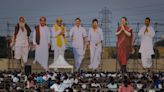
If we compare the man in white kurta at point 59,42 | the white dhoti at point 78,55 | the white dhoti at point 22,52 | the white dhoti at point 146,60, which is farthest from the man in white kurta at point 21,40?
the white dhoti at point 146,60

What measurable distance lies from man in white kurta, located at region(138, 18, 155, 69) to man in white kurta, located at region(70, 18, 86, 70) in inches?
91.4

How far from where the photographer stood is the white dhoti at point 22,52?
65.2 feet

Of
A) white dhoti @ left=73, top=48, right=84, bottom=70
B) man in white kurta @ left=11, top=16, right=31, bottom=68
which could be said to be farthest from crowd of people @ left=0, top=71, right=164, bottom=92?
white dhoti @ left=73, top=48, right=84, bottom=70

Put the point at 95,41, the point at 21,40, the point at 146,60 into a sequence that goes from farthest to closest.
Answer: the point at 21,40 < the point at 95,41 < the point at 146,60

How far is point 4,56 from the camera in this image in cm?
3397

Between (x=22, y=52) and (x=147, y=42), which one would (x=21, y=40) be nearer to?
(x=22, y=52)

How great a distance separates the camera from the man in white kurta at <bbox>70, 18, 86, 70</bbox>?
19514 mm

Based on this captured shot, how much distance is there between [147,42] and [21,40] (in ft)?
16.4

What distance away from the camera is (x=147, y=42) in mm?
18812

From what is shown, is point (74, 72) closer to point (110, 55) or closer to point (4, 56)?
point (110, 55)

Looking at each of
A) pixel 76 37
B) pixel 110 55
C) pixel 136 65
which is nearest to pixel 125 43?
pixel 76 37

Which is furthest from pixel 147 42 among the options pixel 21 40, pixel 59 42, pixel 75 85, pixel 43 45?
pixel 75 85

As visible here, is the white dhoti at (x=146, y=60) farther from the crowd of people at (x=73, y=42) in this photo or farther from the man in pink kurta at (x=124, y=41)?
the man in pink kurta at (x=124, y=41)

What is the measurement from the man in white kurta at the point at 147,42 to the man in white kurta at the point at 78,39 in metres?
2.32
